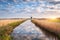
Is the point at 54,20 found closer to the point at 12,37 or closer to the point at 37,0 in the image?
the point at 37,0

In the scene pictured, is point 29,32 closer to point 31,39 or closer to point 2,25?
point 31,39

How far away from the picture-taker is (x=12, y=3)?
21.6ft

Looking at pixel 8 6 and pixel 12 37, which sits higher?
pixel 8 6

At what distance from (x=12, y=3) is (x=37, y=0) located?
63cm

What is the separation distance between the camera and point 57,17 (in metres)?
6.62

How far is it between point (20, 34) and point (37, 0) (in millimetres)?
960

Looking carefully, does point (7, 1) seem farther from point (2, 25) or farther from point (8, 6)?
point (2, 25)

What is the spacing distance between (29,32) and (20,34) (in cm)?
26

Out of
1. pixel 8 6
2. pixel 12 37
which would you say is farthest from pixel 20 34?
pixel 8 6

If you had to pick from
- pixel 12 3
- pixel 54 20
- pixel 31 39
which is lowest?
pixel 31 39

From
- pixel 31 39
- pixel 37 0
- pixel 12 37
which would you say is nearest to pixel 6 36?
pixel 12 37

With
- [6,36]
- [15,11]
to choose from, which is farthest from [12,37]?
[15,11]

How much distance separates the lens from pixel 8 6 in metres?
6.64

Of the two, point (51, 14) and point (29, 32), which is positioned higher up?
point (51, 14)
